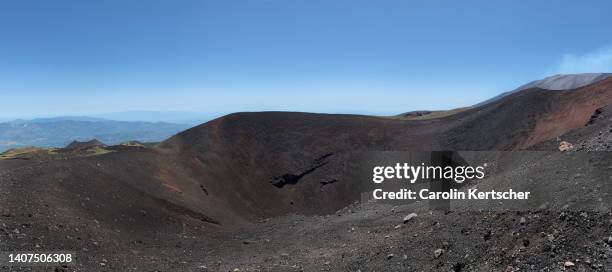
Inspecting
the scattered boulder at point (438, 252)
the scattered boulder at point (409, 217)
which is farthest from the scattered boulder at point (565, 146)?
the scattered boulder at point (438, 252)

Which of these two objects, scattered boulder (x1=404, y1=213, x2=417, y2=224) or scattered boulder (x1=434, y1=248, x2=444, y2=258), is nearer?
scattered boulder (x1=434, y1=248, x2=444, y2=258)

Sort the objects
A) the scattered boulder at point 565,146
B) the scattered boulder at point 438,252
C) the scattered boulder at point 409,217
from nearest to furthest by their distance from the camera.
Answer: the scattered boulder at point 438,252, the scattered boulder at point 409,217, the scattered boulder at point 565,146

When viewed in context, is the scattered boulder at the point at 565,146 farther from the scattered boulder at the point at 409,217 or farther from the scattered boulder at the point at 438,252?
the scattered boulder at the point at 438,252

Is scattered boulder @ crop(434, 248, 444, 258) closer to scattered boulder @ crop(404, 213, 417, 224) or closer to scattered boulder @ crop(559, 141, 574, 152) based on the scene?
scattered boulder @ crop(404, 213, 417, 224)

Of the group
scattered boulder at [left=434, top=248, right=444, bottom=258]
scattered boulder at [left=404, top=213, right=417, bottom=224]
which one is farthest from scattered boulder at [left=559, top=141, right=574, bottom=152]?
scattered boulder at [left=434, top=248, right=444, bottom=258]

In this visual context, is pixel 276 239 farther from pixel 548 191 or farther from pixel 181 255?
pixel 548 191

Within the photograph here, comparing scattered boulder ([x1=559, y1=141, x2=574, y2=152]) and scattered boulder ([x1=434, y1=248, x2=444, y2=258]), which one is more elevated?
scattered boulder ([x1=559, y1=141, x2=574, y2=152])

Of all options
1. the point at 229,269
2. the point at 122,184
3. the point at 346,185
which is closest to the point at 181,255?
the point at 229,269

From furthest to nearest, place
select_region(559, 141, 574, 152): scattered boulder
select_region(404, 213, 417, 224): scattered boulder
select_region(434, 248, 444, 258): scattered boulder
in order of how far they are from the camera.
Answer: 1. select_region(559, 141, 574, 152): scattered boulder
2. select_region(404, 213, 417, 224): scattered boulder
3. select_region(434, 248, 444, 258): scattered boulder

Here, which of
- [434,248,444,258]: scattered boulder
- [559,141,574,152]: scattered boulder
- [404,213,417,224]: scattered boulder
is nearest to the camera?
[434,248,444,258]: scattered boulder

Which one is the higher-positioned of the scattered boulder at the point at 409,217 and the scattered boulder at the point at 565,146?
the scattered boulder at the point at 565,146

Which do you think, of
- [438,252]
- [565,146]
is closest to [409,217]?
[438,252]

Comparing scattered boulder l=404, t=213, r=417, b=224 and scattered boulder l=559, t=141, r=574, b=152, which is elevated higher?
scattered boulder l=559, t=141, r=574, b=152
